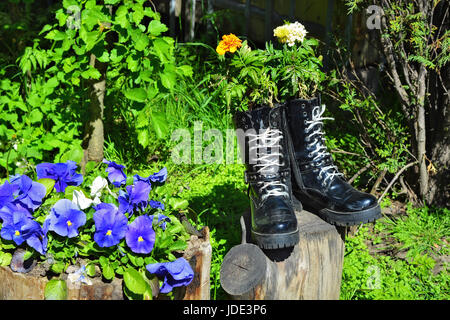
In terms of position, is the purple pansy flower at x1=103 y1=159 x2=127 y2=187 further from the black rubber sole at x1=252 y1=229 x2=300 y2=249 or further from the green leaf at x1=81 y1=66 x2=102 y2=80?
the green leaf at x1=81 y1=66 x2=102 y2=80

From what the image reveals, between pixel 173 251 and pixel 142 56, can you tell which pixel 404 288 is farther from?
pixel 142 56

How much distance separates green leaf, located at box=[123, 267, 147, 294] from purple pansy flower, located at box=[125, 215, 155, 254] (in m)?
0.08

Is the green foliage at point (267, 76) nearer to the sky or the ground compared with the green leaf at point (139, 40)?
nearer to the ground

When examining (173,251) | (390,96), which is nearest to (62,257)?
(173,251)

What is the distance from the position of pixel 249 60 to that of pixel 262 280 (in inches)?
35.6

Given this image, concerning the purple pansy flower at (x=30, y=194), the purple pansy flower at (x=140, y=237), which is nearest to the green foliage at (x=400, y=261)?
the purple pansy flower at (x=140, y=237)

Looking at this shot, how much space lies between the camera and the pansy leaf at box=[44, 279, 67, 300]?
1.79 meters

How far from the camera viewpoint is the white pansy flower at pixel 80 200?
1.96 m

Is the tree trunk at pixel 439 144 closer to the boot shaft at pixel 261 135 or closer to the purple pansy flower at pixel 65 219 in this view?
the boot shaft at pixel 261 135

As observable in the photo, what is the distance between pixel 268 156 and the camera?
2299 millimetres

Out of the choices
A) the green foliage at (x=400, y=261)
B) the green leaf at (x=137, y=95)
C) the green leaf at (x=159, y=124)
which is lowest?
the green foliage at (x=400, y=261)

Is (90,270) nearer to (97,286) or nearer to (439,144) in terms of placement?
A: (97,286)

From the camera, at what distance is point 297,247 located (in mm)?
2131

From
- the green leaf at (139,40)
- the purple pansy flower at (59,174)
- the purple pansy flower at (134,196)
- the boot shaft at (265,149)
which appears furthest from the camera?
the green leaf at (139,40)
